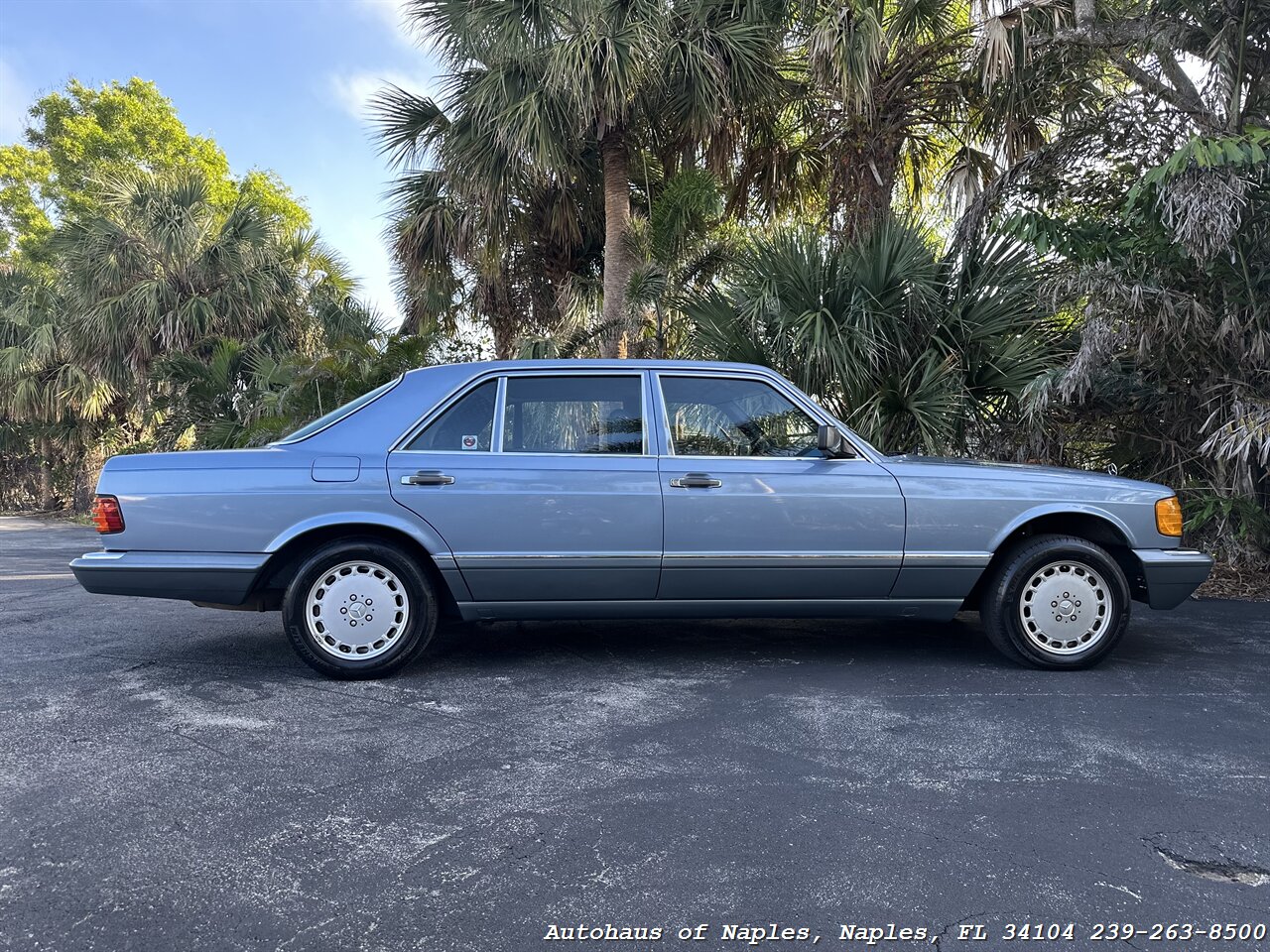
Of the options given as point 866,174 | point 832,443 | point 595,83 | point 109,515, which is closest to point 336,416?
point 109,515

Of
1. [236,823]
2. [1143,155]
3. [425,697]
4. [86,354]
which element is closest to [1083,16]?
[1143,155]

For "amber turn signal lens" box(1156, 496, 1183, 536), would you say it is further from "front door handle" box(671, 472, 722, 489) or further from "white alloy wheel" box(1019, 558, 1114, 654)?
"front door handle" box(671, 472, 722, 489)

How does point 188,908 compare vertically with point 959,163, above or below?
below

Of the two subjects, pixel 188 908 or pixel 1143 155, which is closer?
pixel 188 908

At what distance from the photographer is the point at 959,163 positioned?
11.5 meters

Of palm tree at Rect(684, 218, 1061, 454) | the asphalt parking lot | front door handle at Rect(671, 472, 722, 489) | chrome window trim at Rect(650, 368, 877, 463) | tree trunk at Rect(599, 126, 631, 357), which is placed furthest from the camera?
tree trunk at Rect(599, 126, 631, 357)

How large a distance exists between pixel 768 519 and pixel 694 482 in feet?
1.34

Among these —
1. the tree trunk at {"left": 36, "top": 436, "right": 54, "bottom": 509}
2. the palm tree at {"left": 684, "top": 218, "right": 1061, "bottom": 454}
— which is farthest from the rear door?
the tree trunk at {"left": 36, "top": 436, "right": 54, "bottom": 509}

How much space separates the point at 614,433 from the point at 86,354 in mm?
15122

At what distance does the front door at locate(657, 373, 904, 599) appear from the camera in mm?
4555

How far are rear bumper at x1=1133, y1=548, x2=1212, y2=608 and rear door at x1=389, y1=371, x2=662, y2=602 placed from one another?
2473 millimetres

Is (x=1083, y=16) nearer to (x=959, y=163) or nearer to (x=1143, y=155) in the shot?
(x=1143, y=155)

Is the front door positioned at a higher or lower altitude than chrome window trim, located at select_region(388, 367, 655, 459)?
lower

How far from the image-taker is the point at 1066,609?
15.3 feet
